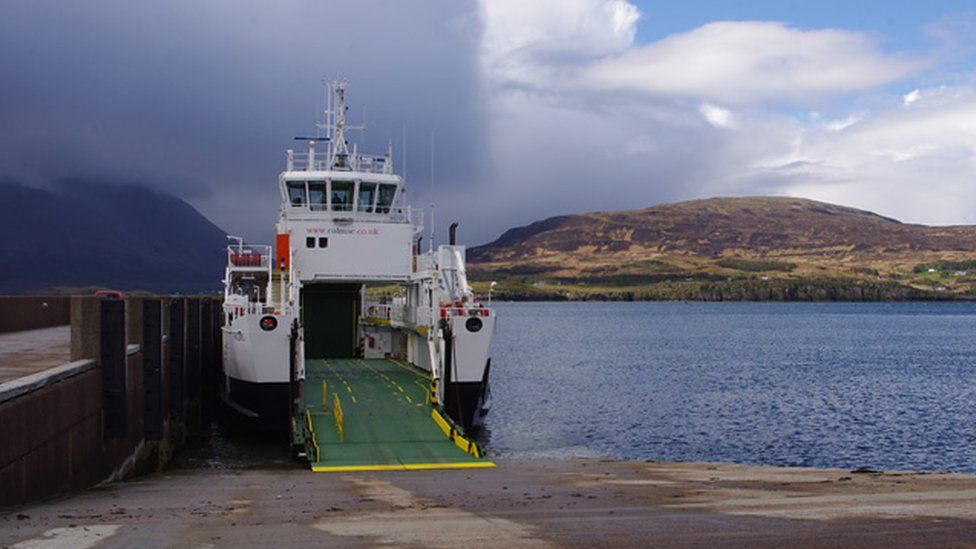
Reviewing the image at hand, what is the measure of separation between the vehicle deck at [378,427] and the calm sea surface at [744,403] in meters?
4.76

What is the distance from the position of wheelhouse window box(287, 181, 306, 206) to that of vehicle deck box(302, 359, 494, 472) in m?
6.04

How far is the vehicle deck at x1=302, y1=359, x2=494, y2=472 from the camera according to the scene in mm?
19469

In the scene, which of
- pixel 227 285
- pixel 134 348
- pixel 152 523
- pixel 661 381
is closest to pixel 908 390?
pixel 661 381

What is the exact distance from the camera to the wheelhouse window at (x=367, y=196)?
31266mm

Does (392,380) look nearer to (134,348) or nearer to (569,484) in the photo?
(134,348)

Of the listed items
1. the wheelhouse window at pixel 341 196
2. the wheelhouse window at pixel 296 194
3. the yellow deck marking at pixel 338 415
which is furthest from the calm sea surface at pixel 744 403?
the wheelhouse window at pixel 296 194

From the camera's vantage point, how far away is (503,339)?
100 metres

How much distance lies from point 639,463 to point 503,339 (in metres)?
78.4

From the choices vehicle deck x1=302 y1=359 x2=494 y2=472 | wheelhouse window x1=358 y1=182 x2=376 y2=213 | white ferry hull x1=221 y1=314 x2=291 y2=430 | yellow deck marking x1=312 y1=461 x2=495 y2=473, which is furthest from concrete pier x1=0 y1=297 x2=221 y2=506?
wheelhouse window x1=358 y1=182 x2=376 y2=213

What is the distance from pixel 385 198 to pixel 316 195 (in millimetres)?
2373

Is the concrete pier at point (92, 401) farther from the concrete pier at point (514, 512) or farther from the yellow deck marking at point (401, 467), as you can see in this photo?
the yellow deck marking at point (401, 467)

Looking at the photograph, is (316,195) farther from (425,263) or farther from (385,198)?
(425,263)

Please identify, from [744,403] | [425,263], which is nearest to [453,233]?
[425,263]

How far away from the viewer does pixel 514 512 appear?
1278cm
